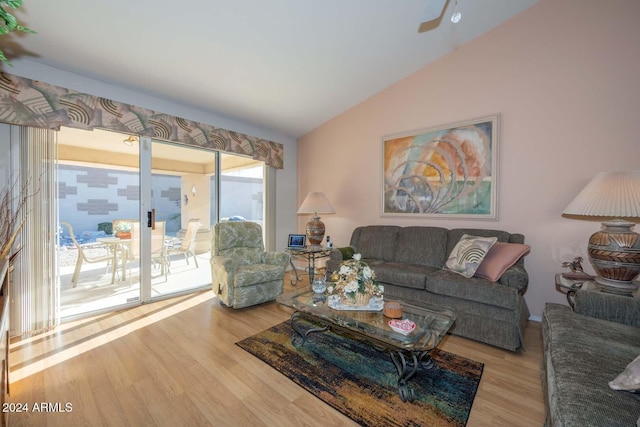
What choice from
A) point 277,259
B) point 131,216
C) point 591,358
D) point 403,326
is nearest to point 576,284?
point 591,358

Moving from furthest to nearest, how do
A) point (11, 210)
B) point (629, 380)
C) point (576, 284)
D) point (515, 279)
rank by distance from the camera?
point (11, 210), point (515, 279), point (576, 284), point (629, 380)

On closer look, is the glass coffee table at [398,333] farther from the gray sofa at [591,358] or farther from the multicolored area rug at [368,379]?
the gray sofa at [591,358]

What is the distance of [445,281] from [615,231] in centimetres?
123

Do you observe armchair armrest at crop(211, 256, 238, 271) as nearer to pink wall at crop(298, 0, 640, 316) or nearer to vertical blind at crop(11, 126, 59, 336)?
vertical blind at crop(11, 126, 59, 336)

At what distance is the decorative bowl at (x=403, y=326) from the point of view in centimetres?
162

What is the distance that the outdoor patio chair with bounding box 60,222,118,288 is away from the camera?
285cm

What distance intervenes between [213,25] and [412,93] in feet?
8.00

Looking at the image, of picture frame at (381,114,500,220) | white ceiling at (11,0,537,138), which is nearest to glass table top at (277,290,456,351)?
picture frame at (381,114,500,220)

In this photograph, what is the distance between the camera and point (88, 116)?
8.66ft

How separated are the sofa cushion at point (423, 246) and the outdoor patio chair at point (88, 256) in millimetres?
3437

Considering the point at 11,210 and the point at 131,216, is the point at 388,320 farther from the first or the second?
the point at 11,210

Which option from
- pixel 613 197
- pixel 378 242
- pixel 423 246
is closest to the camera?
pixel 613 197

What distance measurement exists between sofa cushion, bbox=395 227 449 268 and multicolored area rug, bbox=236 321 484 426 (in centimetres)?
110

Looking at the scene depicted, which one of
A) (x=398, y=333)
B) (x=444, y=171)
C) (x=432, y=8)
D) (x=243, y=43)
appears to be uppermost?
(x=243, y=43)
